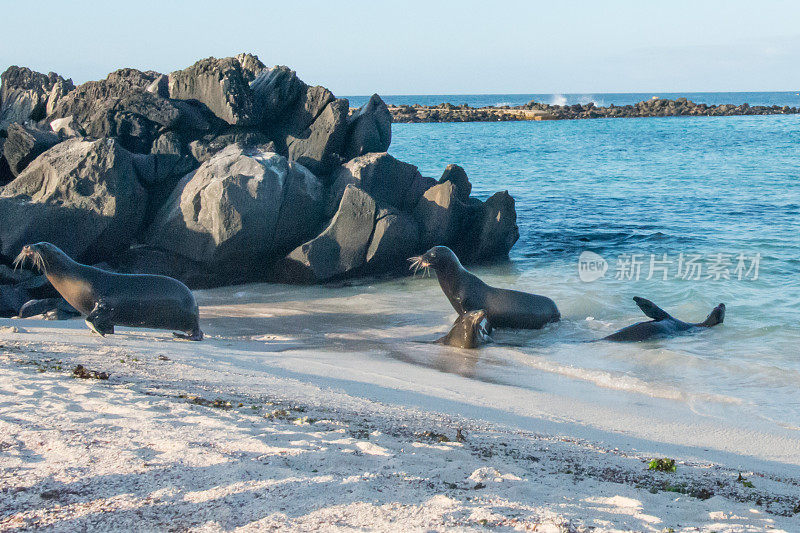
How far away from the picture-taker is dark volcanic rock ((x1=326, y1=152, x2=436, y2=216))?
14.8 meters

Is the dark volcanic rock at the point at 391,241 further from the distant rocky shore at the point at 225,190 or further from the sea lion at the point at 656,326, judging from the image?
the sea lion at the point at 656,326

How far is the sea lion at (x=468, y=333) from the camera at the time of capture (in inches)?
374

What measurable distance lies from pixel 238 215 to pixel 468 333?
223 inches

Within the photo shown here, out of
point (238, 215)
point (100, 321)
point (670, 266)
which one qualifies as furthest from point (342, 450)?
point (670, 266)

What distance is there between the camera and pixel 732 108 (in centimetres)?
9269

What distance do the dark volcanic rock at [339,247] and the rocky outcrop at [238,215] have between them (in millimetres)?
572

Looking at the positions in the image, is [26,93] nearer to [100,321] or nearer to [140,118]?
[140,118]

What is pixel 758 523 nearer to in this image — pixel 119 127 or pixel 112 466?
pixel 112 466

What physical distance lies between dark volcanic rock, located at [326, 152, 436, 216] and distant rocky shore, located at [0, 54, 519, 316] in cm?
3

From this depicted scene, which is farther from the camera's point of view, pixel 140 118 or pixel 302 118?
pixel 302 118

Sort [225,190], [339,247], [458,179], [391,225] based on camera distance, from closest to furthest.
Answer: [225,190], [339,247], [391,225], [458,179]

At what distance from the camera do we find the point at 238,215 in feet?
42.8

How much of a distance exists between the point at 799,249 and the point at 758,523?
14.7 metres

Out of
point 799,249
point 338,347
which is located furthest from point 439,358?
point 799,249
